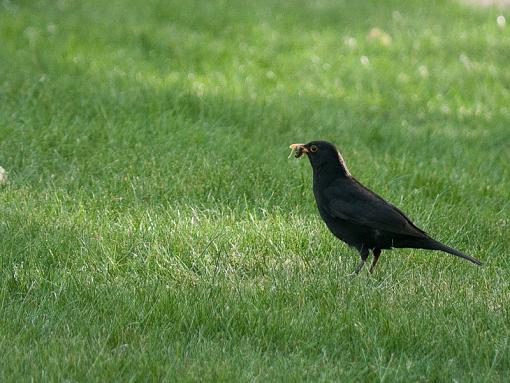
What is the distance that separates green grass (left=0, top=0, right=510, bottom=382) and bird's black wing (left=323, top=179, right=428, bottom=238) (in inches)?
11.2

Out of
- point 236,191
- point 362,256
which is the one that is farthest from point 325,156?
point 236,191

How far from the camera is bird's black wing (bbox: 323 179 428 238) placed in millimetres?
5141

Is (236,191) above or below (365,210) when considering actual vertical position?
below

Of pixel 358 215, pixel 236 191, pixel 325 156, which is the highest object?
pixel 325 156

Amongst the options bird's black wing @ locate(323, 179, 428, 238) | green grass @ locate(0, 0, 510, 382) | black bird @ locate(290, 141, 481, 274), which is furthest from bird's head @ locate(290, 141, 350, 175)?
green grass @ locate(0, 0, 510, 382)

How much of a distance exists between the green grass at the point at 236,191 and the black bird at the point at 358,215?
20 cm

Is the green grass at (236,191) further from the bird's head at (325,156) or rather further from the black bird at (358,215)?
the bird's head at (325,156)

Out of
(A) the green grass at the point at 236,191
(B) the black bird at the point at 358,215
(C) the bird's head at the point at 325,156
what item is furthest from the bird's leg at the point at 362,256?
(C) the bird's head at the point at 325,156

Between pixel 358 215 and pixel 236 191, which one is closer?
pixel 358 215

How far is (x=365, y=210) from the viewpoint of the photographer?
207 inches

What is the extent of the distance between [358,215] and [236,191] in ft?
4.92

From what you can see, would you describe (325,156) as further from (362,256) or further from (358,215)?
(362,256)

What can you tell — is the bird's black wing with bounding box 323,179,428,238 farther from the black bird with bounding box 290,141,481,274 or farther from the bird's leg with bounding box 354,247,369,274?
the bird's leg with bounding box 354,247,369,274

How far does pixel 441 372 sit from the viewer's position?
13.5ft
